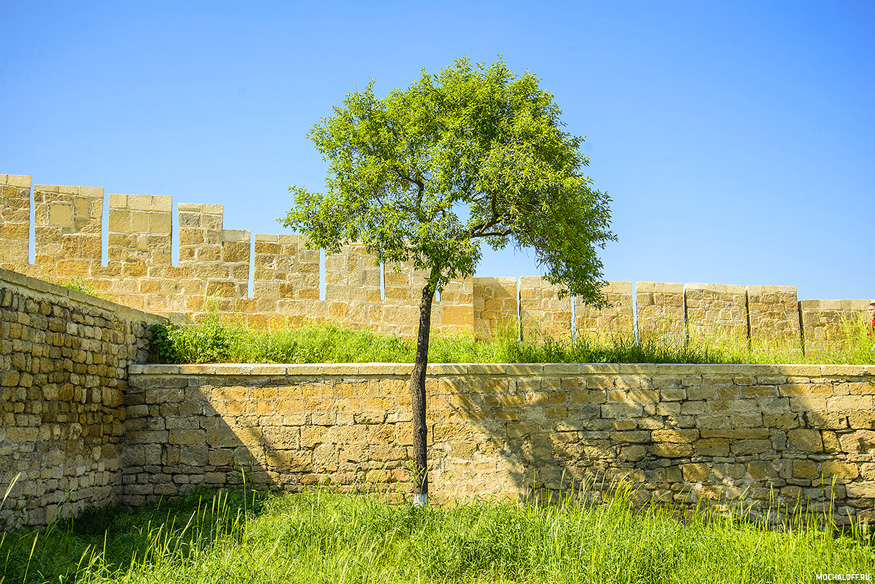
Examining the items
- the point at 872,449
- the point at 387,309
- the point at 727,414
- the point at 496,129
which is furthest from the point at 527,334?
the point at 872,449

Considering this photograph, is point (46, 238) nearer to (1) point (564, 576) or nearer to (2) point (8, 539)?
(2) point (8, 539)

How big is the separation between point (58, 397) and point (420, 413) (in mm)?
3941

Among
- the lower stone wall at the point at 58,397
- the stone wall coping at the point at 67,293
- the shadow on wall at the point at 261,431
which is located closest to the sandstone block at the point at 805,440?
the shadow on wall at the point at 261,431

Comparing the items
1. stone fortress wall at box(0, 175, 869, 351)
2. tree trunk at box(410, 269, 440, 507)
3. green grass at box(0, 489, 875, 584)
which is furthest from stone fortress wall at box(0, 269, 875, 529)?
stone fortress wall at box(0, 175, 869, 351)

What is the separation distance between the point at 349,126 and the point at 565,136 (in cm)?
270

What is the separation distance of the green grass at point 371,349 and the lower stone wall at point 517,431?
0.52 m

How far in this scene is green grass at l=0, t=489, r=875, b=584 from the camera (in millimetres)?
5539

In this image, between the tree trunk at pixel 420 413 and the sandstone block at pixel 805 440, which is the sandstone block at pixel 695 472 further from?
the tree trunk at pixel 420 413

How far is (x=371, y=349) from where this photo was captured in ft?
30.8

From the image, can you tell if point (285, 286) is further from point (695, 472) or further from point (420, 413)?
point (695, 472)

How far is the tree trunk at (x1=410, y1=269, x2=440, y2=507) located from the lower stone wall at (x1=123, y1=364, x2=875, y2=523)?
18.0 inches

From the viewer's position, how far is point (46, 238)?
32.9 ft

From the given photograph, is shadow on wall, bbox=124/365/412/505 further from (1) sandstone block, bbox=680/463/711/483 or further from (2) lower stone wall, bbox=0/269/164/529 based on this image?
(1) sandstone block, bbox=680/463/711/483

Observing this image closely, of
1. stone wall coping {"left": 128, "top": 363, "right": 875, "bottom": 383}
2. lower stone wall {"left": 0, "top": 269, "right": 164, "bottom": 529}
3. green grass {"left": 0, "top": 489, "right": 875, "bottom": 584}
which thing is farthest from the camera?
stone wall coping {"left": 128, "top": 363, "right": 875, "bottom": 383}
